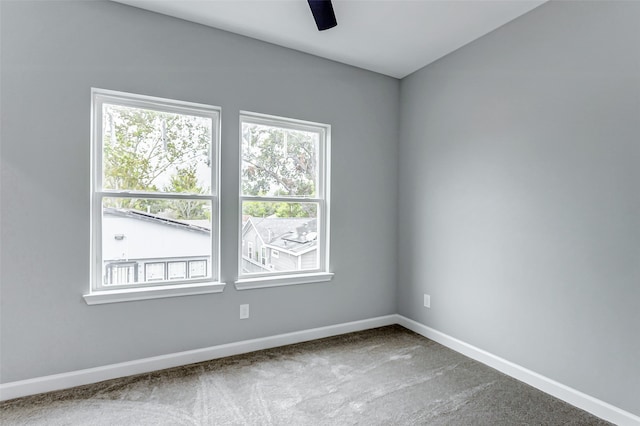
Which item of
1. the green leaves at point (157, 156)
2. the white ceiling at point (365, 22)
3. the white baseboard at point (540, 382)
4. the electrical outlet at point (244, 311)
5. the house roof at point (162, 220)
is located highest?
the white ceiling at point (365, 22)

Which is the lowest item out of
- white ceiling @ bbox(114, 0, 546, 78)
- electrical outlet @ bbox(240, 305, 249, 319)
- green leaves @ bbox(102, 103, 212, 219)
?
electrical outlet @ bbox(240, 305, 249, 319)

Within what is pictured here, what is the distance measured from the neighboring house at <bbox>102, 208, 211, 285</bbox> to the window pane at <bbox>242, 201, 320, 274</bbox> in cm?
37

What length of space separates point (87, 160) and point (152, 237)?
70 centimetres

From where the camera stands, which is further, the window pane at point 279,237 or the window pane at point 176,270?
the window pane at point 279,237

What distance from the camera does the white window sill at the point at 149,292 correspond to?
2.34 metres

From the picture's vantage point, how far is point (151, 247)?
2590 mm

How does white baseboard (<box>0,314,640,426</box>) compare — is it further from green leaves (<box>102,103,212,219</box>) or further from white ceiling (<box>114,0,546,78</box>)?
white ceiling (<box>114,0,546,78</box>)

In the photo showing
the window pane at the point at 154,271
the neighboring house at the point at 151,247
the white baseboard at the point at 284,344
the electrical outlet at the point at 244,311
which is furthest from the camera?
the electrical outlet at the point at 244,311

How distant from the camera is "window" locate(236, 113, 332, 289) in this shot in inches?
117

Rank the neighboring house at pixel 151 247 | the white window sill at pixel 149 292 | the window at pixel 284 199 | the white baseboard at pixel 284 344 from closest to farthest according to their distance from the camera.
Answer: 1. the white baseboard at pixel 284 344
2. the white window sill at pixel 149 292
3. the neighboring house at pixel 151 247
4. the window at pixel 284 199

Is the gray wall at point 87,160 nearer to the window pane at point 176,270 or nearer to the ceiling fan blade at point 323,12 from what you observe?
the window pane at point 176,270

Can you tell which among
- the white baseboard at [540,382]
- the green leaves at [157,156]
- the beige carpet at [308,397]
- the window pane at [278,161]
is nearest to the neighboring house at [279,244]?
the window pane at [278,161]

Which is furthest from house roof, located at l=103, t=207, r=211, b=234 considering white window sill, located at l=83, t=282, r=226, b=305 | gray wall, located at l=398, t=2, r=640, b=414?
gray wall, located at l=398, t=2, r=640, b=414

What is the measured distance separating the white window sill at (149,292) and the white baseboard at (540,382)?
208cm
